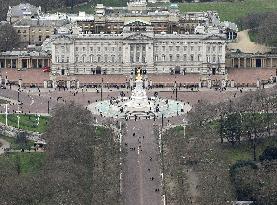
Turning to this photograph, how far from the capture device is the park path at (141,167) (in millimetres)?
104713

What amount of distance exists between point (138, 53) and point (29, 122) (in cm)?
3592

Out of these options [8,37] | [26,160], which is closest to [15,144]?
[26,160]

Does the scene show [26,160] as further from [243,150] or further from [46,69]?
[46,69]

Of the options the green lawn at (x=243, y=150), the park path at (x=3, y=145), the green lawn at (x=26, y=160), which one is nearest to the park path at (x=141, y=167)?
the green lawn at (x=243, y=150)

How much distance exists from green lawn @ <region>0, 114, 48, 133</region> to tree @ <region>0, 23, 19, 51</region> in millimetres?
38800

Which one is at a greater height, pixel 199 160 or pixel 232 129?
pixel 232 129

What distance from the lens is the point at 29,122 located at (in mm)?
137125

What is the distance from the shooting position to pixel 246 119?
420 feet

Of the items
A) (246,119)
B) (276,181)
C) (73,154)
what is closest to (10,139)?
(73,154)

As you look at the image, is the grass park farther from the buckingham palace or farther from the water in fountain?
the buckingham palace

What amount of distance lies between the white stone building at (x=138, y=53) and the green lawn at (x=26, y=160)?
Answer: 157ft

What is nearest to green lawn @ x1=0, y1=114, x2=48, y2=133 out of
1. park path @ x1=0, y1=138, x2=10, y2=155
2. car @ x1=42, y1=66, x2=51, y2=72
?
park path @ x1=0, y1=138, x2=10, y2=155

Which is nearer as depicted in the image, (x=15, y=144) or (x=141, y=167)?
(x=141, y=167)

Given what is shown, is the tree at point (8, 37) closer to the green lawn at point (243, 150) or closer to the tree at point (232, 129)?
the tree at point (232, 129)
